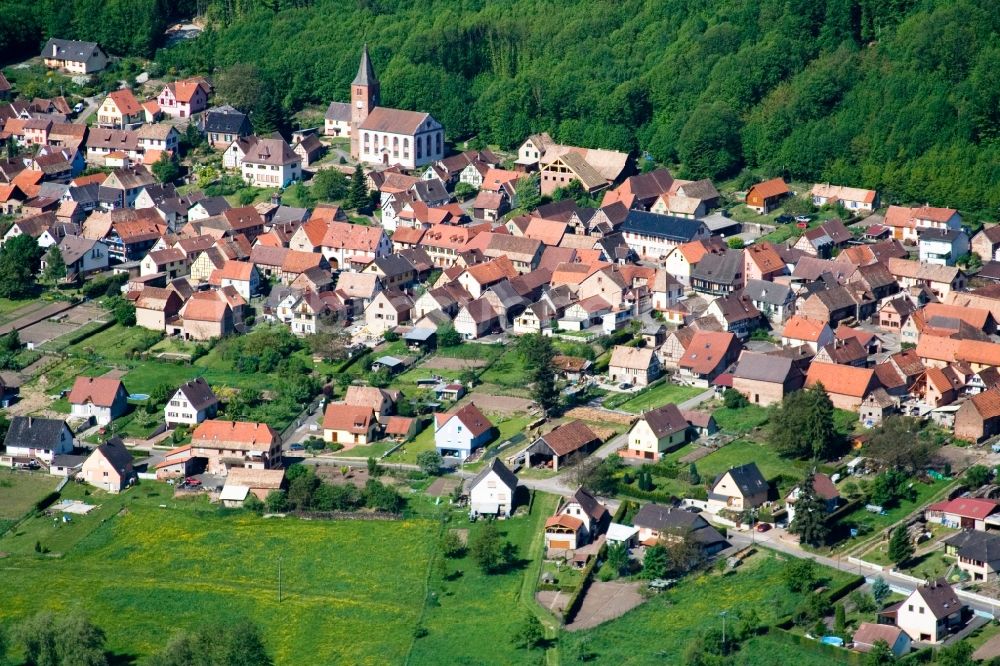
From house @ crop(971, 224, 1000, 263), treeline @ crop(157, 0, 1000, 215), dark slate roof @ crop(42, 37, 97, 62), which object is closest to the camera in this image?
house @ crop(971, 224, 1000, 263)

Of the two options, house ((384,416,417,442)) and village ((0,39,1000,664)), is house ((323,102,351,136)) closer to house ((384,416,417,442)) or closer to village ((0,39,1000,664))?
village ((0,39,1000,664))

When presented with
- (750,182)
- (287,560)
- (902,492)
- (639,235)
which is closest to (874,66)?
(750,182)

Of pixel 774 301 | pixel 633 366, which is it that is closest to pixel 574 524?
pixel 633 366

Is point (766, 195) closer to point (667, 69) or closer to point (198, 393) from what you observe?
point (667, 69)

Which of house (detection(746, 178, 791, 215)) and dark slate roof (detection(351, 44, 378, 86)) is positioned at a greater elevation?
dark slate roof (detection(351, 44, 378, 86))

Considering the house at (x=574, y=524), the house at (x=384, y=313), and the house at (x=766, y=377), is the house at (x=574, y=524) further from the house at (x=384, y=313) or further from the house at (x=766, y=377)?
the house at (x=384, y=313)

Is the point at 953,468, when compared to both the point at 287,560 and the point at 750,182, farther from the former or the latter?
the point at 750,182

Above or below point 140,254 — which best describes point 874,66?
above

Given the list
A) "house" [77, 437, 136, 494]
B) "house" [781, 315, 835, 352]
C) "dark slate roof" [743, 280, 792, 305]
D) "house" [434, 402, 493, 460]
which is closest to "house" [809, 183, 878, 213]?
"dark slate roof" [743, 280, 792, 305]
